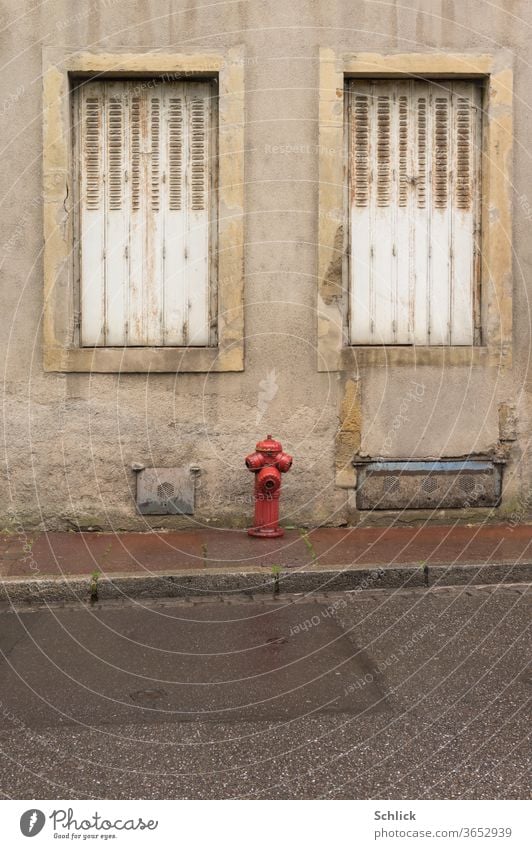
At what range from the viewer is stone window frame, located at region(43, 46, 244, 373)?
30.2 ft

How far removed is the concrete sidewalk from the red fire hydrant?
0.56 ft

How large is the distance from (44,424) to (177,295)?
160 cm

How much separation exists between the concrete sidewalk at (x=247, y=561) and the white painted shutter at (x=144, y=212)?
73.3 inches

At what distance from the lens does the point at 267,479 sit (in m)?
8.66

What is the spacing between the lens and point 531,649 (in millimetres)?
5926

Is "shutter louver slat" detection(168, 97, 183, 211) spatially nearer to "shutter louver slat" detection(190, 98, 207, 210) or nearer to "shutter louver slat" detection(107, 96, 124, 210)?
"shutter louver slat" detection(190, 98, 207, 210)

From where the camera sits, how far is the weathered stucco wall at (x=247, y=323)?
30.3 feet

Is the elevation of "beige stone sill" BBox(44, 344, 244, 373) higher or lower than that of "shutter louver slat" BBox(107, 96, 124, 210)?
lower

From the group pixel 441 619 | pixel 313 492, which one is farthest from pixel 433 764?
pixel 313 492

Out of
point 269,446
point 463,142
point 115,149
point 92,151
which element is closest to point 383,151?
point 463,142

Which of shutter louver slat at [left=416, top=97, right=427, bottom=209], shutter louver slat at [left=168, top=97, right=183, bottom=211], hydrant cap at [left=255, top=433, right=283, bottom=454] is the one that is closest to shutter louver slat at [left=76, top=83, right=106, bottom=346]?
shutter louver slat at [left=168, top=97, right=183, bottom=211]

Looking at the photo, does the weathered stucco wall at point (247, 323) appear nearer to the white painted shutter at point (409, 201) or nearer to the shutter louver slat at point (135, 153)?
the white painted shutter at point (409, 201)

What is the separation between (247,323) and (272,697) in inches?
186

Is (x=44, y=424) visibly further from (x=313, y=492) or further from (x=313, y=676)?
(x=313, y=676)
